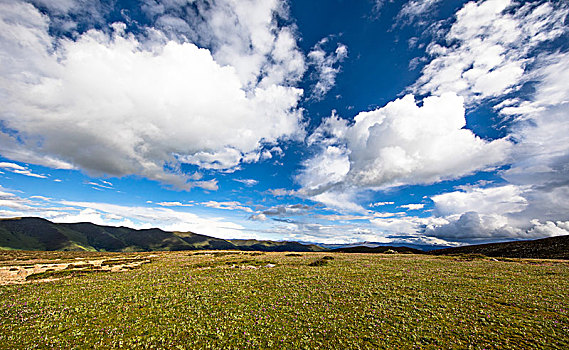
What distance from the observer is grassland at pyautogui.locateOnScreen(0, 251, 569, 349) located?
13477mm

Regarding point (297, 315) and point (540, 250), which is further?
point (540, 250)

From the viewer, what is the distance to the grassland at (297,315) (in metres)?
13.5

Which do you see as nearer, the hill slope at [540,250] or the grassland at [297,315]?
the grassland at [297,315]

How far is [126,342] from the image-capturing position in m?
13.9

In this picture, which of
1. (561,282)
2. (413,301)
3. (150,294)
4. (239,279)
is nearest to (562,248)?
(561,282)

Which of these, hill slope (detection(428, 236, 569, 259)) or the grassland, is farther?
→ hill slope (detection(428, 236, 569, 259))

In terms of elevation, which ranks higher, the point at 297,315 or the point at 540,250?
the point at 540,250

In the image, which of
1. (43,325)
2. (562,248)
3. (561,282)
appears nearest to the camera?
(43,325)

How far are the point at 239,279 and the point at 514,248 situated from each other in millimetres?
108382

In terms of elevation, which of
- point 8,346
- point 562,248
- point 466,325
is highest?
point 562,248

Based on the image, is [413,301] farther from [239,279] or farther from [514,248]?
[514,248]

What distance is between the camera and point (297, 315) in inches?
675

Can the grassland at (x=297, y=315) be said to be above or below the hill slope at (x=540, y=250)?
below

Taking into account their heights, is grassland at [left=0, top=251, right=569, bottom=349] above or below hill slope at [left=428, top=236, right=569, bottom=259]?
below
